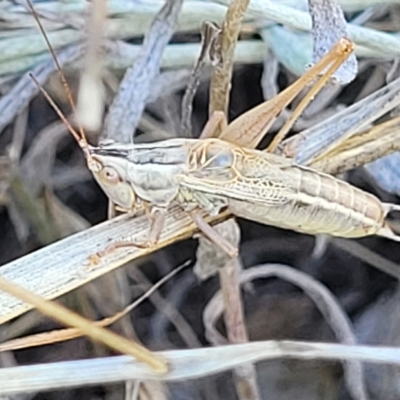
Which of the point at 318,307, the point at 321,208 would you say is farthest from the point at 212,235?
the point at 318,307

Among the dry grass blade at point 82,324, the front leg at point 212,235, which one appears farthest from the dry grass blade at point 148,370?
the front leg at point 212,235

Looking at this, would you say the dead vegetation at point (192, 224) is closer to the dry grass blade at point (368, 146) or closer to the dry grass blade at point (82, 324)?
the dry grass blade at point (368, 146)

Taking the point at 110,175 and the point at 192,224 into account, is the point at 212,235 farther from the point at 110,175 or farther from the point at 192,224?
the point at 110,175

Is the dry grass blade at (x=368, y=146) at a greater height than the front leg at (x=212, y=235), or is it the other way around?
the dry grass blade at (x=368, y=146)

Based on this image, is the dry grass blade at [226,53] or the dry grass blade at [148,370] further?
the dry grass blade at [226,53]

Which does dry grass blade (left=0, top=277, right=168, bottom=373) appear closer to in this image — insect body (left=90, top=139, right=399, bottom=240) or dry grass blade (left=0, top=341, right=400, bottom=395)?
dry grass blade (left=0, top=341, right=400, bottom=395)

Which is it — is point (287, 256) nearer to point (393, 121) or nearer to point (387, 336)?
point (387, 336)

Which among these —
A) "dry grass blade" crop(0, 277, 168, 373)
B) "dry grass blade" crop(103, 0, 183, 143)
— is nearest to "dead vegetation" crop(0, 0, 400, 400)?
"dry grass blade" crop(103, 0, 183, 143)

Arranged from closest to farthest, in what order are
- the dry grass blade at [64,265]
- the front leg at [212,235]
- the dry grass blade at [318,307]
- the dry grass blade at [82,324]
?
the dry grass blade at [82,324] < the dry grass blade at [64,265] < the front leg at [212,235] < the dry grass blade at [318,307]
